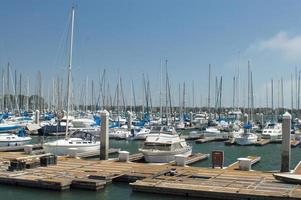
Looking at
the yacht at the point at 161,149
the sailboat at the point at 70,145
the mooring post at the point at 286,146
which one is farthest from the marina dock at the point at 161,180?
the sailboat at the point at 70,145

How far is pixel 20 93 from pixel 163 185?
9522cm

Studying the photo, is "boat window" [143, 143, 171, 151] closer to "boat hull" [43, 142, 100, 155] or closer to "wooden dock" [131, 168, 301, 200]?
"boat hull" [43, 142, 100, 155]

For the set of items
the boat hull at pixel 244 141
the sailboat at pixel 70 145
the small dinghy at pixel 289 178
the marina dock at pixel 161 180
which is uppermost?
the sailboat at pixel 70 145

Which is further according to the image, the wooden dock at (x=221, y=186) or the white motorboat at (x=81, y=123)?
the white motorboat at (x=81, y=123)

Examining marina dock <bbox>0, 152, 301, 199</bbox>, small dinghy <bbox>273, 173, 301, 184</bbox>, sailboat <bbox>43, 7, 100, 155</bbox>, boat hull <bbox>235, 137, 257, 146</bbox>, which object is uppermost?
sailboat <bbox>43, 7, 100, 155</bbox>

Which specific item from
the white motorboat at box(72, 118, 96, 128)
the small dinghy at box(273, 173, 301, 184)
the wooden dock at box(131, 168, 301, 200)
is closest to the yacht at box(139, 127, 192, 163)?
the wooden dock at box(131, 168, 301, 200)

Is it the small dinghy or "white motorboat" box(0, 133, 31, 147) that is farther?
"white motorboat" box(0, 133, 31, 147)

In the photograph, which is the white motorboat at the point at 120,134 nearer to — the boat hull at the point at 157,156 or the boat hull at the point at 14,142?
the boat hull at the point at 14,142

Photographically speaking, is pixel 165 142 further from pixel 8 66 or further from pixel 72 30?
pixel 8 66

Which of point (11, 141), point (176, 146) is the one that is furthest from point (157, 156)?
point (11, 141)

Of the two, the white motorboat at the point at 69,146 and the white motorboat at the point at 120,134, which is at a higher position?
the white motorboat at the point at 69,146

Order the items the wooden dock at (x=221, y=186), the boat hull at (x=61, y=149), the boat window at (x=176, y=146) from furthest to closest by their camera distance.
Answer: the boat hull at (x=61, y=149) → the boat window at (x=176, y=146) → the wooden dock at (x=221, y=186)

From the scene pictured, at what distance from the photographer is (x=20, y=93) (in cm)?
11450

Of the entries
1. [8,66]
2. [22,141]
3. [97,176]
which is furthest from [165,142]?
[8,66]
